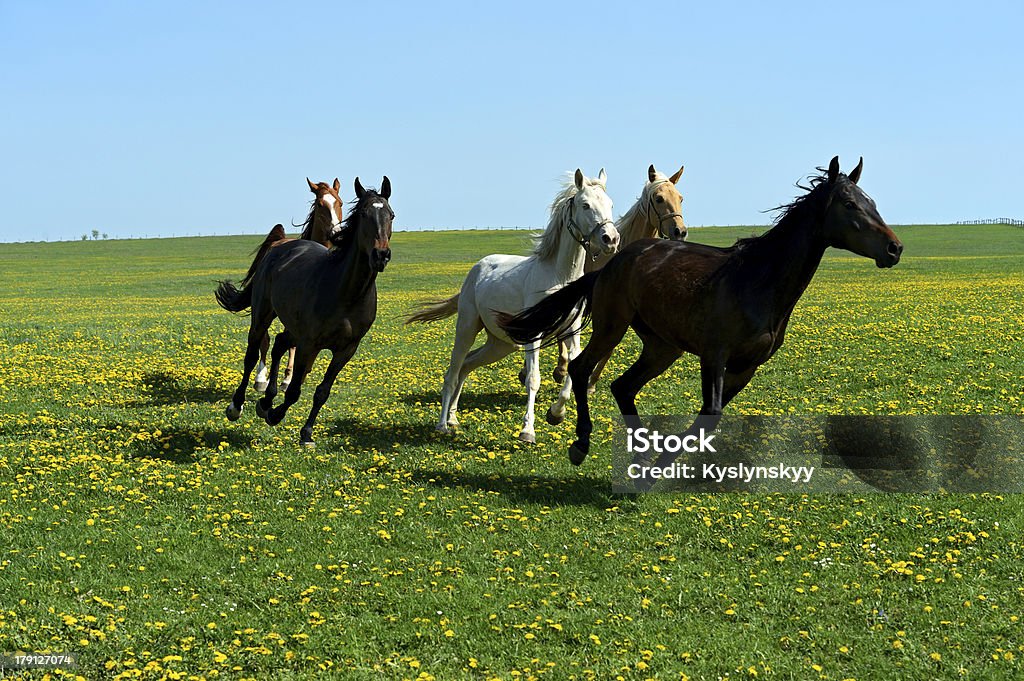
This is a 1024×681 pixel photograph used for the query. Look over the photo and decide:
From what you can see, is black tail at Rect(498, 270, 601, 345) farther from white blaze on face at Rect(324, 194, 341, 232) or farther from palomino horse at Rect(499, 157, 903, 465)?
white blaze on face at Rect(324, 194, 341, 232)

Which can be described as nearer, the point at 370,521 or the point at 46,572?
the point at 46,572

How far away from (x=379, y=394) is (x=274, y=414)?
13.5 feet

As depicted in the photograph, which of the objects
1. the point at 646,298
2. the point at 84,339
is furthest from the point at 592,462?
the point at 84,339

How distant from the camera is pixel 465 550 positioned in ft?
27.5

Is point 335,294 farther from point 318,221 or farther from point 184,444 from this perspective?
point 318,221

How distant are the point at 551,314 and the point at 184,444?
189 inches

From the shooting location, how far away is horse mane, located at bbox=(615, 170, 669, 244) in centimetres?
1398

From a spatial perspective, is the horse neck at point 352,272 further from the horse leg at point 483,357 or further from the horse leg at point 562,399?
the horse leg at point 562,399

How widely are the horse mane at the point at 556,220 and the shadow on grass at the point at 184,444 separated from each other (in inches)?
170

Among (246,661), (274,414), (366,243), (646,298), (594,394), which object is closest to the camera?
(246,661)

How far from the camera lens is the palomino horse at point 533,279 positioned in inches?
459

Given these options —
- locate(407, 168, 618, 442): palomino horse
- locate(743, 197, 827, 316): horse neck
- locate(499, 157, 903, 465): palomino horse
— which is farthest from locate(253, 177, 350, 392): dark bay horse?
locate(743, 197, 827, 316): horse neck

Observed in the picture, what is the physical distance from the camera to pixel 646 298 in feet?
32.9

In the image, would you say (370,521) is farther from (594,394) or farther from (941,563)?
(594,394)
